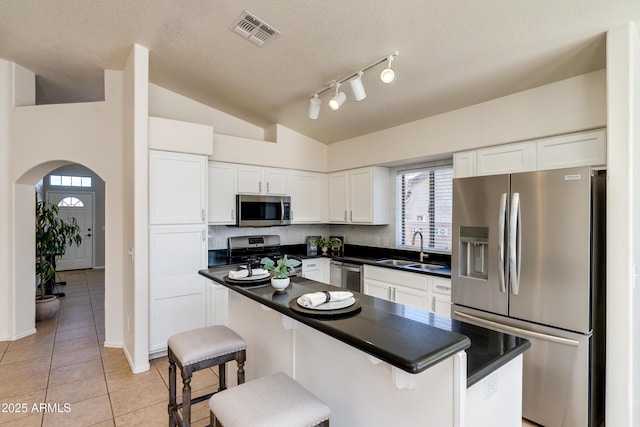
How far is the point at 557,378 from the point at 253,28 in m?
3.38

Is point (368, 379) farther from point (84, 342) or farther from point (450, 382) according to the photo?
point (84, 342)

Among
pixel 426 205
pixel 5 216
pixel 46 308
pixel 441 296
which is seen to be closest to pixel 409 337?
pixel 441 296

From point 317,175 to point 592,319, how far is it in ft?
11.8

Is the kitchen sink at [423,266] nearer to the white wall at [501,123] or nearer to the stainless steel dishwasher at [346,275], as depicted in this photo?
the stainless steel dishwasher at [346,275]

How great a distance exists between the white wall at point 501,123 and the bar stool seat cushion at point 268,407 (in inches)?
107

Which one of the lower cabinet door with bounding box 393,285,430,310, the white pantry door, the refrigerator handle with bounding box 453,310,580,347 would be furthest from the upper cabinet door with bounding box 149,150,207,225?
the white pantry door

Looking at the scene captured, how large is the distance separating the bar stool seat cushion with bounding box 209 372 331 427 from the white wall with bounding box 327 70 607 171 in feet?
8.93

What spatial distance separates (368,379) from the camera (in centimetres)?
143

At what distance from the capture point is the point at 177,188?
344 centimetres

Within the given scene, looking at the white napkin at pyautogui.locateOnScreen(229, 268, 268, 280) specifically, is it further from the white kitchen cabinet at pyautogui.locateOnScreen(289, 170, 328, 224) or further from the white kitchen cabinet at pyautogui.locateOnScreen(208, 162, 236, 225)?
the white kitchen cabinet at pyautogui.locateOnScreen(289, 170, 328, 224)

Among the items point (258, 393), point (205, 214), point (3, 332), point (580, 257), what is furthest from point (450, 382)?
point (3, 332)

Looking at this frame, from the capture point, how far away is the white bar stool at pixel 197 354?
6.02 feet

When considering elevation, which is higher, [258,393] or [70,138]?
[70,138]

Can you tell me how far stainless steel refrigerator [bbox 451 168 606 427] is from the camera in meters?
2.08
